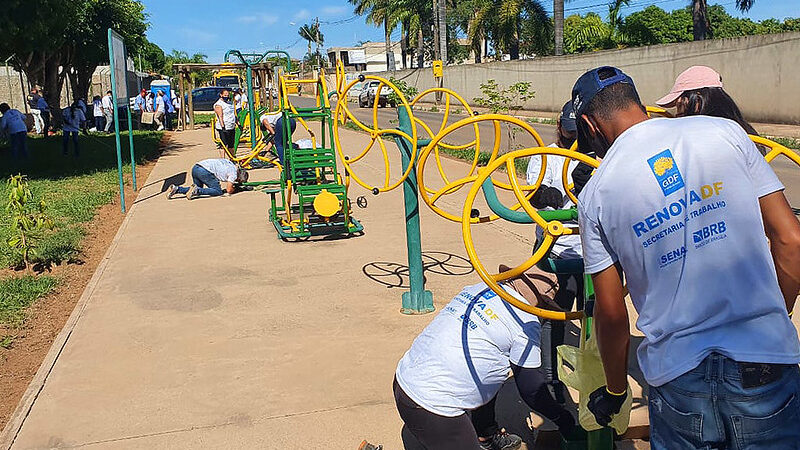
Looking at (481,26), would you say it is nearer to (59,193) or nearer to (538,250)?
(59,193)

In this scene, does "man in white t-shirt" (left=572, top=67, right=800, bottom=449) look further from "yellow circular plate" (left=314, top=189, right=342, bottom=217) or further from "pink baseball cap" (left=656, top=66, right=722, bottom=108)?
"yellow circular plate" (left=314, top=189, right=342, bottom=217)

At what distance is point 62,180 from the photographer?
14.8 meters

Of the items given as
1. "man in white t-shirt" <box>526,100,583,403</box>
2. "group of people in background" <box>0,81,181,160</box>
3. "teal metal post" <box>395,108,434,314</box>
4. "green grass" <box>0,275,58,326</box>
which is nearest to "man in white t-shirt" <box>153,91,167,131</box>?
"group of people in background" <box>0,81,181,160</box>

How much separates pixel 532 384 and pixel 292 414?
5.74 feet

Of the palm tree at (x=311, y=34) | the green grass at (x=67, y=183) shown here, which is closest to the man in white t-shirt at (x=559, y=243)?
the green grass at (x=67, y=183)

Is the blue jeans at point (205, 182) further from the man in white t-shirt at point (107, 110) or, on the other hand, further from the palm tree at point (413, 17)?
the palm tree at point (413, 17)

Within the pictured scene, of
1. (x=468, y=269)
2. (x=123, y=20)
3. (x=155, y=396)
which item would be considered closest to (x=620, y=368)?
(x=155, y=396)

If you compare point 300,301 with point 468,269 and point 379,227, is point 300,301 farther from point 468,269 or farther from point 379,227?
point 379,227

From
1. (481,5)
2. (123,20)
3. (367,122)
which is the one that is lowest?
(367,122)

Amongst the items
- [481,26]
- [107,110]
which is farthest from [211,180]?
[481,26]

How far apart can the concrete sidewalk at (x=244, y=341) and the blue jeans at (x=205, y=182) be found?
8.82 feet

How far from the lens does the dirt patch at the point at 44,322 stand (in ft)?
16.7

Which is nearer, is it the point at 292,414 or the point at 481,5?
the point at 292,414

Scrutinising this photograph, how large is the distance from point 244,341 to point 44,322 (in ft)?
6.78
